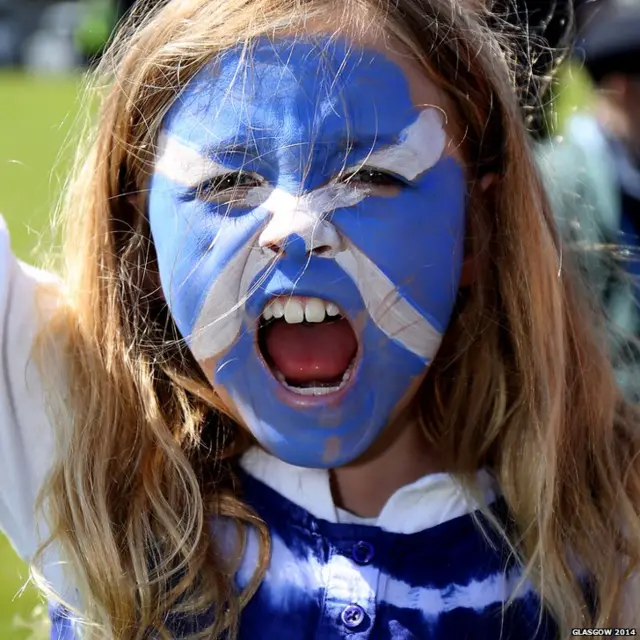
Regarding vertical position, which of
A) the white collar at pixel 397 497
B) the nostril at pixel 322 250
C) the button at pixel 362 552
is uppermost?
the nostril at pixel 322 250

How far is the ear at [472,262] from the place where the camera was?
1.50 m

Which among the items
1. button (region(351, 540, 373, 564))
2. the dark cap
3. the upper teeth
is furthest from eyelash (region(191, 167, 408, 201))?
the dark cap

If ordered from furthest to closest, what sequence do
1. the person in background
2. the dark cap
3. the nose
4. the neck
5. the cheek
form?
the dark cap
the person in background
the neck
the cheek
the nose

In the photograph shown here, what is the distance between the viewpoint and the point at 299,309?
1312mm

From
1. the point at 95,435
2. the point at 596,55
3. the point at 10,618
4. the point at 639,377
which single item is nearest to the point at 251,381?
the point at 95,435

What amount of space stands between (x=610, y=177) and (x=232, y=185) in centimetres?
97

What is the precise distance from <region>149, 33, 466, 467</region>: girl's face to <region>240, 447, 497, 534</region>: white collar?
0.38 feet

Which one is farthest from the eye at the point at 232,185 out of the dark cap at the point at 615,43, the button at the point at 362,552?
the dark cap at the point at 615,43

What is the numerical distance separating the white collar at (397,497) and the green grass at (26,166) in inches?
22.2

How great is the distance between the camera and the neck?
1498mm

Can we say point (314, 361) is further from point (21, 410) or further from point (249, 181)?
point (21, 410)

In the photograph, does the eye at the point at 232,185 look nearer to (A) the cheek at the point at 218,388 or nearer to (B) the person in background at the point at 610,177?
(A) the cheek at the point at 218,388

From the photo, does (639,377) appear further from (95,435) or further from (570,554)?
(95,435)

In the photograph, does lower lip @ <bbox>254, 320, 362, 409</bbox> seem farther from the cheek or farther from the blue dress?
the blue dress
